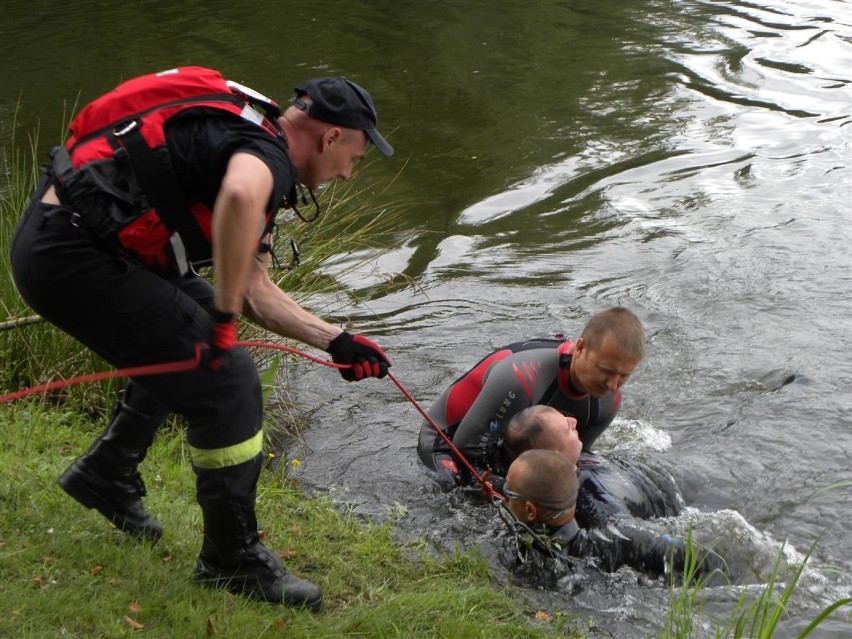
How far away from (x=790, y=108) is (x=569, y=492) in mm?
9056

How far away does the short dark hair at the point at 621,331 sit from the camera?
4.69m

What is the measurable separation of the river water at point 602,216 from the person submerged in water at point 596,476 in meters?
0.19

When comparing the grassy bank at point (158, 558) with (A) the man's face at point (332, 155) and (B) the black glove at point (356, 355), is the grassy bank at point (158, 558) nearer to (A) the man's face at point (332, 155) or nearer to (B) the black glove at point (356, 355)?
(B) the black glove at point (356, 355)

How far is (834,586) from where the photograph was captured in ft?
15.3

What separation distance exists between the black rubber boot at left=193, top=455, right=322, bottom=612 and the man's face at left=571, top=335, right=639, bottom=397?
5.75ft

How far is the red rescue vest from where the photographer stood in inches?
121

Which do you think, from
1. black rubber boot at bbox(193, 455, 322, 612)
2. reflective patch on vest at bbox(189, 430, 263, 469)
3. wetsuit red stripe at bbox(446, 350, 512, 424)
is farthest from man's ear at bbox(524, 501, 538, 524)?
reflective patch on vest at bbox(189, 430, 263, 469)

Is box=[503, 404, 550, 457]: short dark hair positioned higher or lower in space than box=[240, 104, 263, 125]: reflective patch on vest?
lower

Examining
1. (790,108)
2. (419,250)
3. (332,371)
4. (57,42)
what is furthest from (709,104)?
(57,42)

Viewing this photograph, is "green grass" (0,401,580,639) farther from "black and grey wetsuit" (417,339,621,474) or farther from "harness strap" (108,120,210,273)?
"harness strap" (108,120,210,273)

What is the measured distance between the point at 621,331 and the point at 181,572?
220cm

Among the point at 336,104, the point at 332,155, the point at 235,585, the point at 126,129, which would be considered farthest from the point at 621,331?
the point at 126,129

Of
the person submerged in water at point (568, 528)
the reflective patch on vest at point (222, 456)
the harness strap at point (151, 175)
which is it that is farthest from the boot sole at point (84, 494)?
the person submerged in water at point (568, 528)

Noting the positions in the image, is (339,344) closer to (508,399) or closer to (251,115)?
(251,115)
